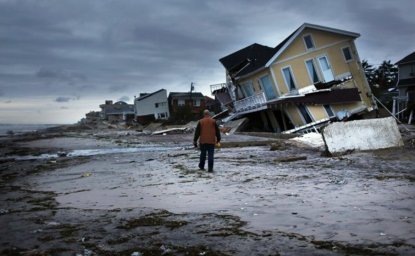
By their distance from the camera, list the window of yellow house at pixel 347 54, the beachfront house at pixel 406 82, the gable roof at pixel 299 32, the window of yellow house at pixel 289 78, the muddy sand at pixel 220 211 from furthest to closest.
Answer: the beachfront house at pixel 406 82 → the window of yellow house at pixel 347 54 → the window of yellow house at pixel 289 78 → the gable roof at pixel 299 32 → the muddy sand at pixel 220 211

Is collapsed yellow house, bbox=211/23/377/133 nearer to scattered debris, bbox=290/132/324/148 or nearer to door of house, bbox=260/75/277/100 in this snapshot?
door of house, bbox=260/75/277/100

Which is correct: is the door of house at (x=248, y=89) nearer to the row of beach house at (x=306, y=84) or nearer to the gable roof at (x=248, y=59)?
the row of beach house at (x=306, y=84)

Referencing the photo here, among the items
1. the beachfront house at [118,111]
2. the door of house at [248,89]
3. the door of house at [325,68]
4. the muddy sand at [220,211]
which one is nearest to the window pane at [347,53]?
the door of house at [325,68]

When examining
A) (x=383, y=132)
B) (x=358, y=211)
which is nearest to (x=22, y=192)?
(x=358, y=211)

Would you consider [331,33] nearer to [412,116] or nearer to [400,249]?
[412,116]

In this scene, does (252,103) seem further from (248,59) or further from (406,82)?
(406,82)

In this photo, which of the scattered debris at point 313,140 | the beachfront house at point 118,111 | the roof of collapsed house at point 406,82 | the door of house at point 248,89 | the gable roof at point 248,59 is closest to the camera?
the scattered debris at point 313,140

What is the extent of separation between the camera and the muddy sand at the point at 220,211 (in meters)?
4.99

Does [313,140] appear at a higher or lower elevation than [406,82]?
lower

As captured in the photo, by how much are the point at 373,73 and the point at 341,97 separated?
56611 millimetres

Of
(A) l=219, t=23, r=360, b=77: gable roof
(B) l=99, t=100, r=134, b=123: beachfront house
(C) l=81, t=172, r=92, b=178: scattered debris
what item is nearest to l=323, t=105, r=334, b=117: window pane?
(A) l=219, t=23, r=360, b=77: gable roof

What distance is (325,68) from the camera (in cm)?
3509

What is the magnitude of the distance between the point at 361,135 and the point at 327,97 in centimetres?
1690

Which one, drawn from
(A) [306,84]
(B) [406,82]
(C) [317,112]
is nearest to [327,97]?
(C) [317,112]
